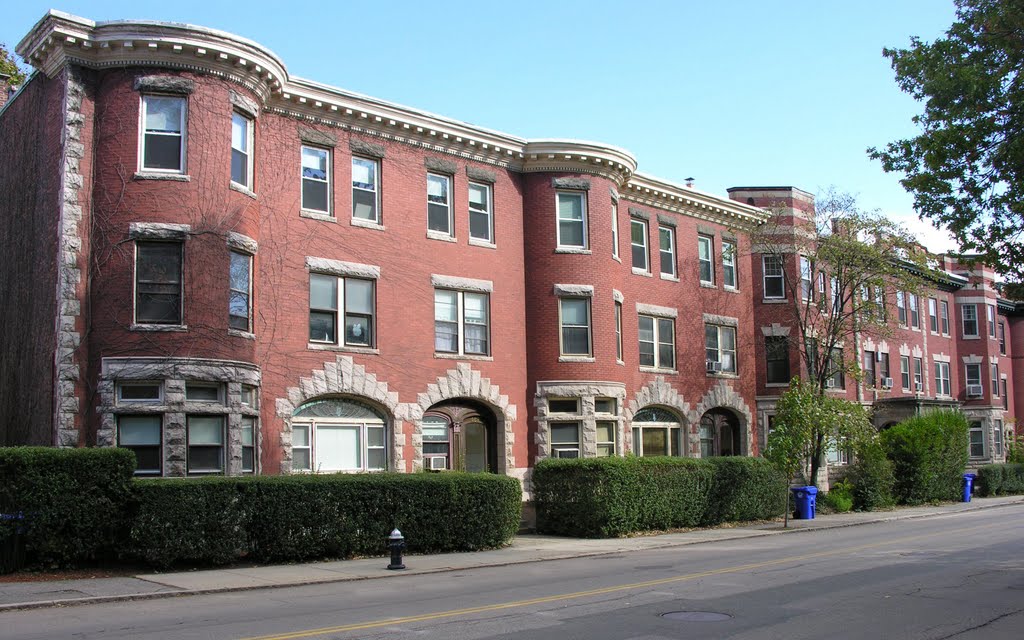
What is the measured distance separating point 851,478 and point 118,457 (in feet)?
87.3

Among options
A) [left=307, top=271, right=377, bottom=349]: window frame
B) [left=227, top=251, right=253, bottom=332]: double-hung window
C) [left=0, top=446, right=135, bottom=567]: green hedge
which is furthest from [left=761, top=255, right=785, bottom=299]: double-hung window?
[left=0, top=446, right=135, bottom=567]: green hedge

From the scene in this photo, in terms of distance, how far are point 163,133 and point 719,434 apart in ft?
73.7

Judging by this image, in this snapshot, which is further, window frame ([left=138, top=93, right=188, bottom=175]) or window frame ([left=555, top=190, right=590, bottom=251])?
window frame ([left=555, top=190, right=590, bottom=251])

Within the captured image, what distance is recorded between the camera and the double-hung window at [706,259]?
35.6 m

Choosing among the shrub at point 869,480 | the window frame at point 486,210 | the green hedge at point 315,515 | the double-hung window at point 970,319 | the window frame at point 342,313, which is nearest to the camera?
the green hedge at point 315,515

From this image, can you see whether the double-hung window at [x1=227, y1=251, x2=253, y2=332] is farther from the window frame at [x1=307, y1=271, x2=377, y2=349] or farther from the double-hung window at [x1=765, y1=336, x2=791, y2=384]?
the double-hung window at [x1=765, y1=336, x2=791, y2=384]

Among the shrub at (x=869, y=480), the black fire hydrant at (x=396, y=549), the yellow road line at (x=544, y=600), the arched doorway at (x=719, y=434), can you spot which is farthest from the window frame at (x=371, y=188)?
the shrub at (x=869, y=480)

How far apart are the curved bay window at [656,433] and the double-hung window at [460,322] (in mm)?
6787

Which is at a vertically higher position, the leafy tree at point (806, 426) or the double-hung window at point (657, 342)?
the double-hung window at point (657, 342)

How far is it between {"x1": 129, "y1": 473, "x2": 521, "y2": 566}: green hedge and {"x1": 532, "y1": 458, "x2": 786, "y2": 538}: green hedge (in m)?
2.46

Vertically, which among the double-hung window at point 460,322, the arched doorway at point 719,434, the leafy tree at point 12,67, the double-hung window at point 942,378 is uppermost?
the leafy tree at point 12,67

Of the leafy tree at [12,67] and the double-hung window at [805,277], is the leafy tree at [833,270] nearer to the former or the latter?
the double-hung window at [805,277]

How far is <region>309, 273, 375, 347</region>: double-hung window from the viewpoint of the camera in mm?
24547

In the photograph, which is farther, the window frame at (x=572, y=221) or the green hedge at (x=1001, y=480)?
the green hedge at (x=1001, y=480)
